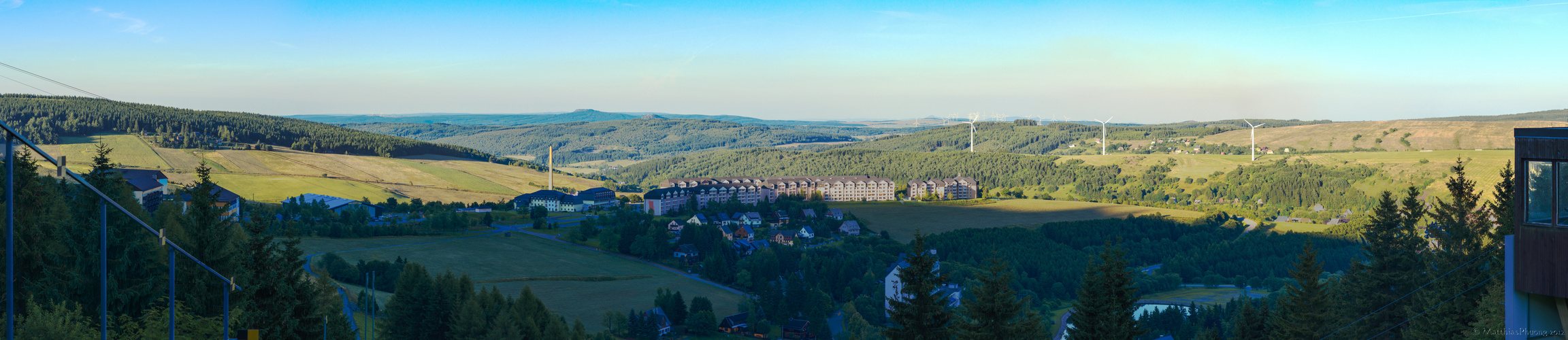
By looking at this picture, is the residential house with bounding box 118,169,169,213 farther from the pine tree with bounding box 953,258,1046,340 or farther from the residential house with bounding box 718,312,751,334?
the pine tree with bounding box 953,258,1046,340

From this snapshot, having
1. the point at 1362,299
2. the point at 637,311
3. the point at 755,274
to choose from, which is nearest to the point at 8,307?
the point at 1362,299

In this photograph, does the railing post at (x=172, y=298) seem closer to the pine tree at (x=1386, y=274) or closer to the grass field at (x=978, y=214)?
the pine tree at (x=1386, y=274)

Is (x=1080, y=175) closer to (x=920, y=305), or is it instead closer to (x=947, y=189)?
(x=947, y=189)

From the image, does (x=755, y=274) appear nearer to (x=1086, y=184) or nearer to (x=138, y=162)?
(x=138, y=162)

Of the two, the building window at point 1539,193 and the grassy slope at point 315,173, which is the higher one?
the building window at point 1539,193

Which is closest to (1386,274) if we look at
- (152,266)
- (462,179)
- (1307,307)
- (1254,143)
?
(1307,307)

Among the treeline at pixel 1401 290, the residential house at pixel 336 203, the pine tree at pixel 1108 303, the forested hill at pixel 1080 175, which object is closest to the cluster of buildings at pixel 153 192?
the residential house at pixel 336 203

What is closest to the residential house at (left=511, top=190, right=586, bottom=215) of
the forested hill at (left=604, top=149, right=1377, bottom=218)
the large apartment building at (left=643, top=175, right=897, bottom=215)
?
the large apartment building at (left=643, top=175, right=897, bottom=215)
